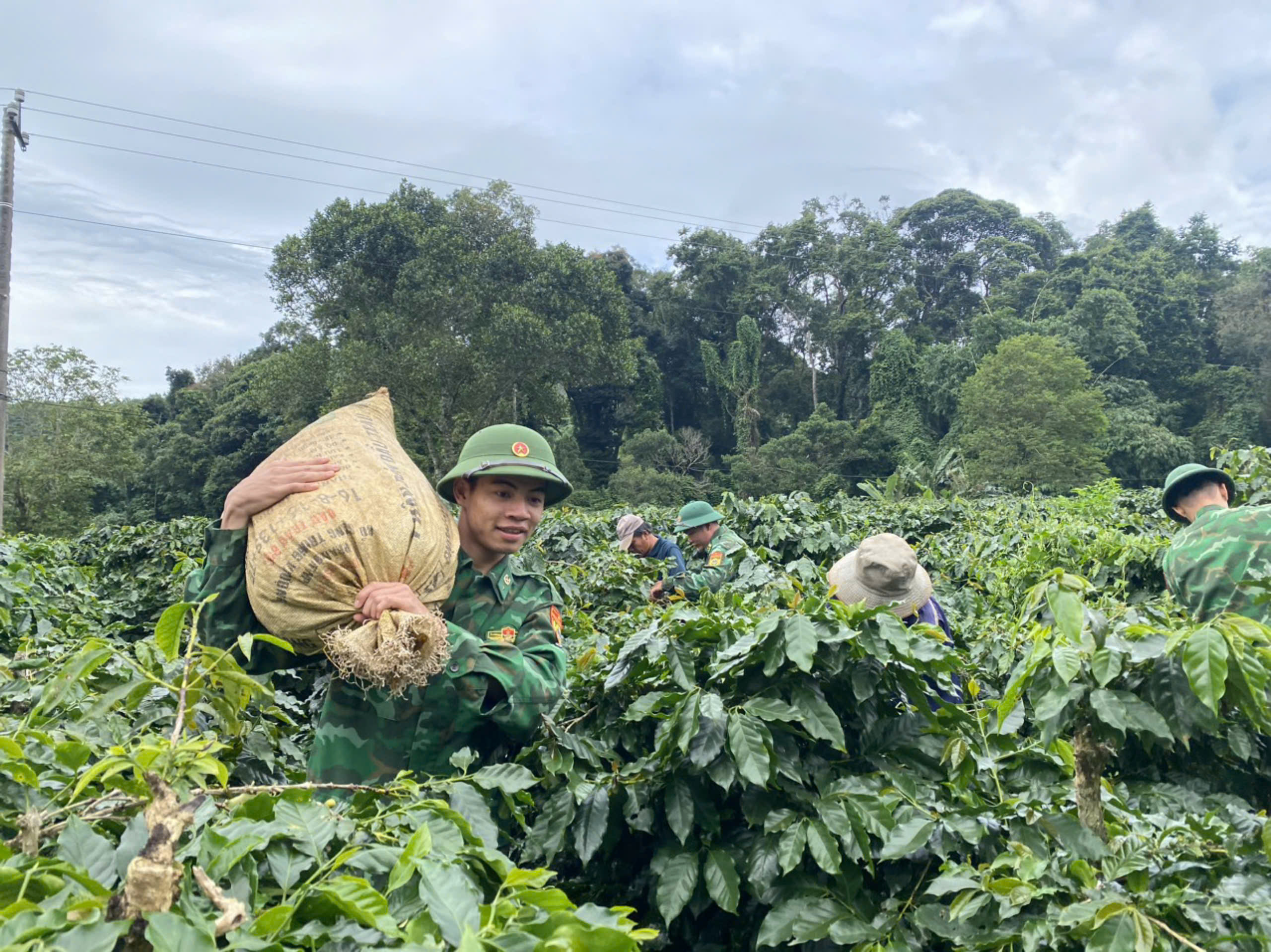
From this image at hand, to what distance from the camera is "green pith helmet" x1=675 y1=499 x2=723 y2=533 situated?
19.0 feet

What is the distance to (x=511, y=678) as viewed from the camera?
195 centimetres

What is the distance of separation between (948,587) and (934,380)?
105 ft

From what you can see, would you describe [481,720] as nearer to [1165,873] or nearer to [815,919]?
[815,919]

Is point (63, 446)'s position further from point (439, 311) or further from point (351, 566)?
point (351, 566)

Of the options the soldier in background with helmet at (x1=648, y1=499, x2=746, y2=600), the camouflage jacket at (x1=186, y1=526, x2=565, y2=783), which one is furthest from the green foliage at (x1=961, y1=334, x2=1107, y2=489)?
the camouflage jacket at (x1=186, y1=526, x2=565, y2=783)

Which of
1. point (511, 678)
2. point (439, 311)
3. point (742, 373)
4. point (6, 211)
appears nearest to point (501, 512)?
point (511, 678)

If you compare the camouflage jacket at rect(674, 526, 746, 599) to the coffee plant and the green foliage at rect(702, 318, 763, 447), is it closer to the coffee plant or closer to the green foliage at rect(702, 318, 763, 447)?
the coffee plant

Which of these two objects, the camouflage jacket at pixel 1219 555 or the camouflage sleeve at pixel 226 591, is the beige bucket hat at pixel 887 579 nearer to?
the camouflage jacket at pixel 1219 555

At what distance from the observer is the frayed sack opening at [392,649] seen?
164cm

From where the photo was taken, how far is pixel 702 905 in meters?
1.94

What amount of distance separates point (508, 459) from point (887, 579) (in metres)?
1.35

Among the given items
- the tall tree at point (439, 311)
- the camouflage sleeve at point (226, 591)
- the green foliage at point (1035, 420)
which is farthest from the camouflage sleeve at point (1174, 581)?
the green foliage at point (1035, 420)

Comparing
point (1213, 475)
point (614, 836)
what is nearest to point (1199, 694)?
point (614, 836)

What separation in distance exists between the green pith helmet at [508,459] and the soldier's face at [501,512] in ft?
0.13
